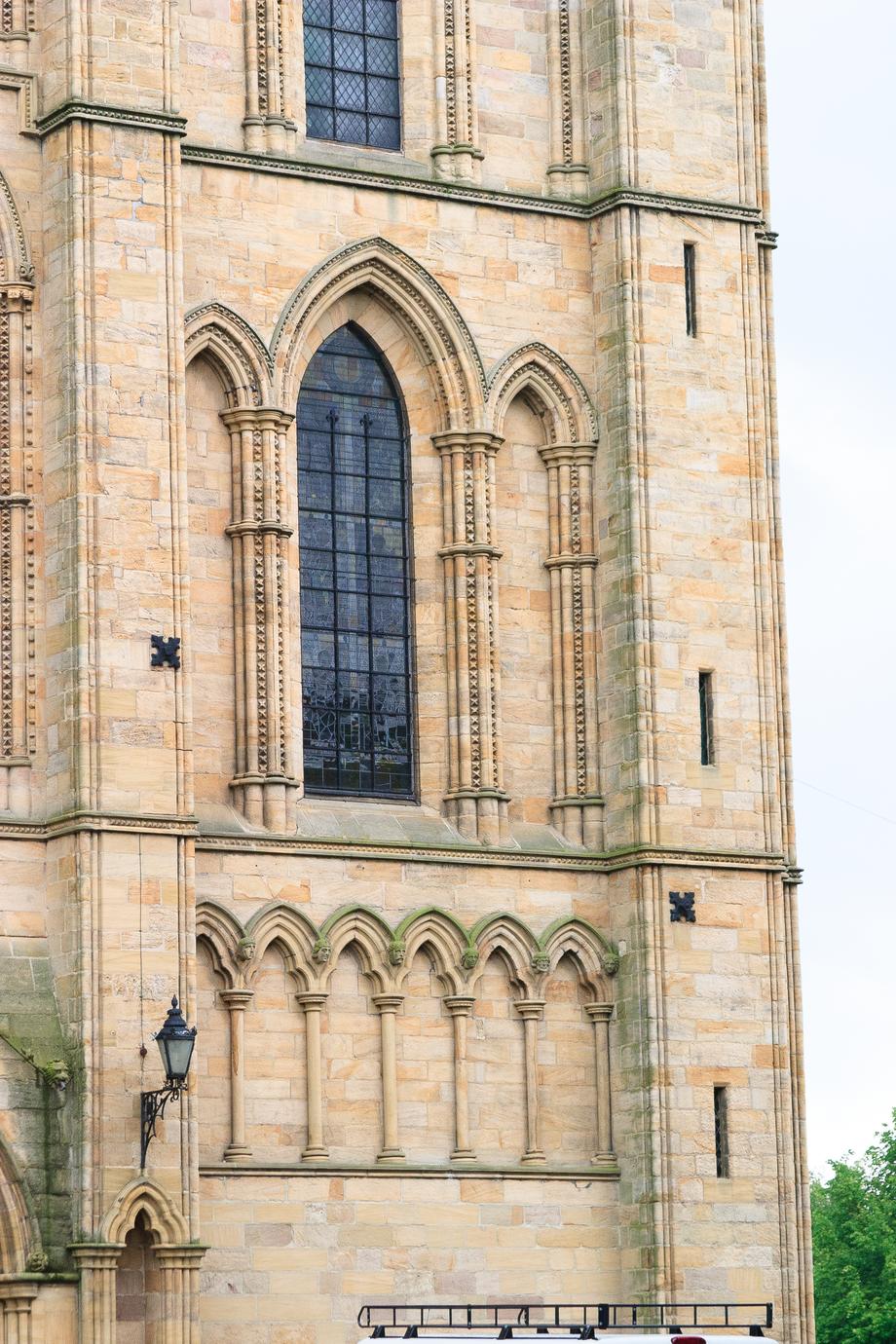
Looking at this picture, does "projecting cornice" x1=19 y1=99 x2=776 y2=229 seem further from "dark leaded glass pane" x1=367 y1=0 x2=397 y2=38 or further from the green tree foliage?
the green tree foliage

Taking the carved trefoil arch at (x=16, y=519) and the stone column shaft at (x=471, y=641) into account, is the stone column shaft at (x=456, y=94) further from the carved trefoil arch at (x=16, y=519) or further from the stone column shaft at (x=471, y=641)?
the carved trefoil arch at (x=16, y=519)

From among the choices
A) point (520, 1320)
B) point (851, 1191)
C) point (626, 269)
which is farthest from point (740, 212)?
point (851, 1191)

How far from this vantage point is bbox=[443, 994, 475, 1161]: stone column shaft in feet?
100

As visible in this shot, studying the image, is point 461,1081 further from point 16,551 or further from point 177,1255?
point 16,551

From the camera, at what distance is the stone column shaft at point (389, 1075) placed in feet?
98.8

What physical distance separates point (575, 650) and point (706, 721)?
1.42 m

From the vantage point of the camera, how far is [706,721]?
1270 inches

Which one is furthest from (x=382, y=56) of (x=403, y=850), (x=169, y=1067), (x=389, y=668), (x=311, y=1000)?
(x=169, y=1067)

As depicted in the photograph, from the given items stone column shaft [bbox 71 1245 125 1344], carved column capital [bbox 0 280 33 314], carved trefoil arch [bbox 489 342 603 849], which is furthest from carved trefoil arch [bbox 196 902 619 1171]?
carved column capital [bbox 0 280 33 314]

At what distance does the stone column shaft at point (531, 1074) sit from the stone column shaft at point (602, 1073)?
629 mm

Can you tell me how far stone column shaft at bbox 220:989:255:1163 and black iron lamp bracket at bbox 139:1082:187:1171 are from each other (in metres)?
1.55

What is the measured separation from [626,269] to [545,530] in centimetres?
259

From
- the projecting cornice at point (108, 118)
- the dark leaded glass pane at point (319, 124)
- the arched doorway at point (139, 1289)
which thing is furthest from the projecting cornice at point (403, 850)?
the dark leaded glass pane at point (319, 124)

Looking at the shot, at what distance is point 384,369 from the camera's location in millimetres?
32188
